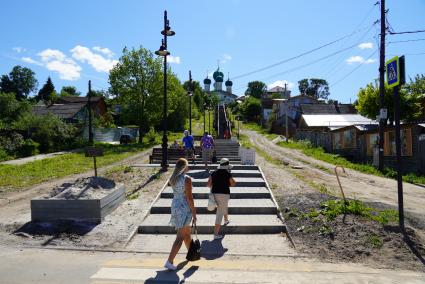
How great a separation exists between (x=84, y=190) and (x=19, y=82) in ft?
363

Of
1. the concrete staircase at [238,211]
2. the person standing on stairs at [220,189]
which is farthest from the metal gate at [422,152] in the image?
the person standing on stairs at [220,189]

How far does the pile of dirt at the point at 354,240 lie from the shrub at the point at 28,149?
25.1 meters

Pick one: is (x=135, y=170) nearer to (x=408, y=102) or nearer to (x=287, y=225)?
(x=287, y=225)

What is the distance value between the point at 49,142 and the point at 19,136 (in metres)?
3.00

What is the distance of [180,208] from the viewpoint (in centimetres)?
659

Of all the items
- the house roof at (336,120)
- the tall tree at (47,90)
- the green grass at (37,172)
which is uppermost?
the tall tree at (47,90)

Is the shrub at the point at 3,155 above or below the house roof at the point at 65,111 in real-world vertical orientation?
below

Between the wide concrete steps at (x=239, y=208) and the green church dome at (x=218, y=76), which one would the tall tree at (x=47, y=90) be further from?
the wide concrete steps at (x=239, y=208)

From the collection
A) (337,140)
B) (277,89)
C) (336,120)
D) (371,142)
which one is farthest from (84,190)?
(277,89)

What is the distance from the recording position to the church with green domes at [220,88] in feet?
441

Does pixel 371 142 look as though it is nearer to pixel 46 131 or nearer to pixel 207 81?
pixel 46 131

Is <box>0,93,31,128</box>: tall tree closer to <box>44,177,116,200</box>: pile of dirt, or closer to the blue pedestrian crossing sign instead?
<box>44,177,116,200</box>: pile of dirt

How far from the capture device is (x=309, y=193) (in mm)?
11562

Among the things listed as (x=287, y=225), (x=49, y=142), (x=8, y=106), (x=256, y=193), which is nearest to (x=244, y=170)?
(x=256, y=193)
